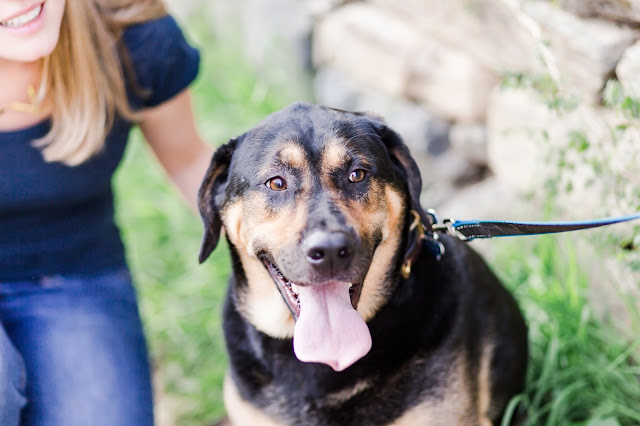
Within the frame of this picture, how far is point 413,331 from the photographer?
6.69 ft

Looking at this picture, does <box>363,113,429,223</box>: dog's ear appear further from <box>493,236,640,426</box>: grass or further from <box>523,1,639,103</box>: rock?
<box>493,236,640,426</box>: grass

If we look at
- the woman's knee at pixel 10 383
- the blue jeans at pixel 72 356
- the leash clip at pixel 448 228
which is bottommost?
the blue jeans at pixel 72 356

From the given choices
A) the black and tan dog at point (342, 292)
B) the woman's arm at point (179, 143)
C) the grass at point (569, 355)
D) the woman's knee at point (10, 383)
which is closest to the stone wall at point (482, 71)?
the grass at point (569, 355)

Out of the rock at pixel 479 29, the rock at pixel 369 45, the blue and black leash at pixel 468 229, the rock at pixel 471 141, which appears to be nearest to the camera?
the blue and black leash at pixel 468 229

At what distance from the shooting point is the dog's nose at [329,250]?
1687mm

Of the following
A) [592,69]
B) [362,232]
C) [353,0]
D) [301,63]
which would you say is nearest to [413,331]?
[362,232]

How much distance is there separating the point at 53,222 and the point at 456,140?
2051 mm

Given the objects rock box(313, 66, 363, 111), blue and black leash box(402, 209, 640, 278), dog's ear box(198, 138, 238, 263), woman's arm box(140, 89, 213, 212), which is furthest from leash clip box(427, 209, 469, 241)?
rock box(313, 66, 363, 111)

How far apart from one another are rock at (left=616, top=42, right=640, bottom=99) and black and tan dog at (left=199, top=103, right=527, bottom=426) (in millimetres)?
812

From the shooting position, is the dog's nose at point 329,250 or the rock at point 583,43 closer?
the dog's nose at point 329,250

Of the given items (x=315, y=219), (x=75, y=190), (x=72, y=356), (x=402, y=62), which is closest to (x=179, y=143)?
(x=75, y=190)

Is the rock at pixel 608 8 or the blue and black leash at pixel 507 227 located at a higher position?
the rock at pixel 608 8

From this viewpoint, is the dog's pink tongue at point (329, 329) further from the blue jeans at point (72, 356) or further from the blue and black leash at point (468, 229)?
the blue jeans at point (72, 356)

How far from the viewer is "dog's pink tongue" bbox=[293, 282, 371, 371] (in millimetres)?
1819
